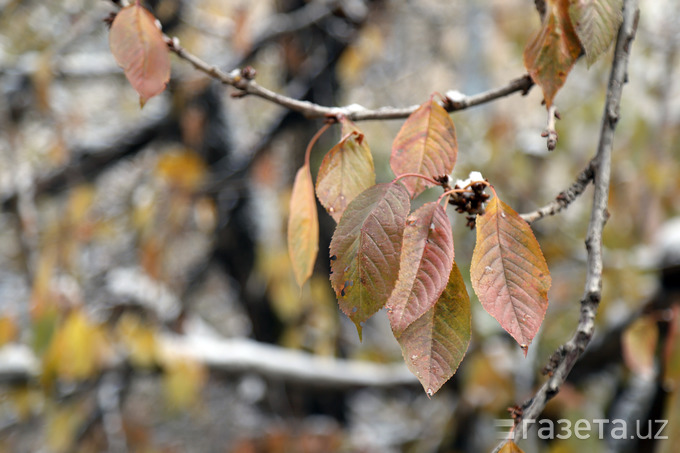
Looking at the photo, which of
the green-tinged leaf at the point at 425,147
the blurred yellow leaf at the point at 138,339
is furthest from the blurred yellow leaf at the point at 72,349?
the green-tinged leaf at the point at 425,147

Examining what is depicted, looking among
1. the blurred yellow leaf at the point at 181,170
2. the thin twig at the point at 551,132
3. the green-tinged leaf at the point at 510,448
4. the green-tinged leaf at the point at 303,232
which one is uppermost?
the thin twig at the point at 551,132

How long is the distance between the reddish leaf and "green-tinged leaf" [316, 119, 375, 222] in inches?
6.6

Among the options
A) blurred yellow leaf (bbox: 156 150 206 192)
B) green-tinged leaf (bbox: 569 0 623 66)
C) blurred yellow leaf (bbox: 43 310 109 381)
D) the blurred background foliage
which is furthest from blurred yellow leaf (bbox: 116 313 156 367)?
green-tinged leaf (bbox: 569 0 623 66)

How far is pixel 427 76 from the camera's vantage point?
467 cm

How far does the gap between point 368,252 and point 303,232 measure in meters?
0.13

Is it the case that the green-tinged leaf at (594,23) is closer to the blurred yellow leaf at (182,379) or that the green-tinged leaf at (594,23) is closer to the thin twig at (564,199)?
the thin twig at (564,199)

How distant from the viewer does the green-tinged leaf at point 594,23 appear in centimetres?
41

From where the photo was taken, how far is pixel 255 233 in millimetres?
2268

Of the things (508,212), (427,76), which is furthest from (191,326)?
(427,76)

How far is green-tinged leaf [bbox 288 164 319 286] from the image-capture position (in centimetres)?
47

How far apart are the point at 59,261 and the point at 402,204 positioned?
5.52 feet

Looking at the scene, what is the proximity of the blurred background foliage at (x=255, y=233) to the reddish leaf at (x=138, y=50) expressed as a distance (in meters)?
1.04

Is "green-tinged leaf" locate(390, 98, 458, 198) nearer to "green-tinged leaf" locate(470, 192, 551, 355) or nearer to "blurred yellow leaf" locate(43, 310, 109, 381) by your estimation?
"green-tinged leaf" locate(470, 192, 551, 355)

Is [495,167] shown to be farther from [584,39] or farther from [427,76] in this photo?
[427,76]
